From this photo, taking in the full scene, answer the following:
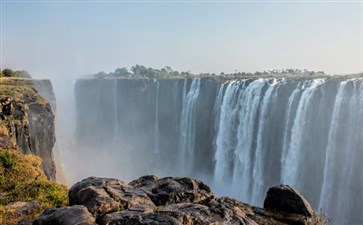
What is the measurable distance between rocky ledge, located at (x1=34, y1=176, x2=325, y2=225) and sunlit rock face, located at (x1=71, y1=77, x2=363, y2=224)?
20.7m

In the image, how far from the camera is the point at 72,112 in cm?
9219

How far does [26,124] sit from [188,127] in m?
33.8

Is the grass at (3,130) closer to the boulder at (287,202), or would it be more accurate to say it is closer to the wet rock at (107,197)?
the wet rock at (107,197)

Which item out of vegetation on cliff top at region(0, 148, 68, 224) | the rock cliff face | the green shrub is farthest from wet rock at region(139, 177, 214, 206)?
the rock cliff face

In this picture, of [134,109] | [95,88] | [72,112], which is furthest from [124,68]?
[134,109]

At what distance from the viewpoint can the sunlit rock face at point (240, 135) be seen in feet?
98.9

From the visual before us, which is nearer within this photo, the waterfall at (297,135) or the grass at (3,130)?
the grass at (3,130)

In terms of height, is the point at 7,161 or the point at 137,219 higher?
the point at 137,219

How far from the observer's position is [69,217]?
25.7 ft

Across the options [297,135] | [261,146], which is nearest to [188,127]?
[261,146]

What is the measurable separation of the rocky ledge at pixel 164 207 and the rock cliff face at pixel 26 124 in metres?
10.6

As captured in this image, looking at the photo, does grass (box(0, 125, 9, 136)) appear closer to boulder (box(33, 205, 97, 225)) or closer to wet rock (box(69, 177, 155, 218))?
wet rock (box(69, 177, 155, 218))

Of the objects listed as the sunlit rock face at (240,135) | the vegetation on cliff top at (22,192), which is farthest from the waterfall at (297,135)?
the vegetation on cliff top at (22,192)

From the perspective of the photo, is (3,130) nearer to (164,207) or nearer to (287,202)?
(164,207)
